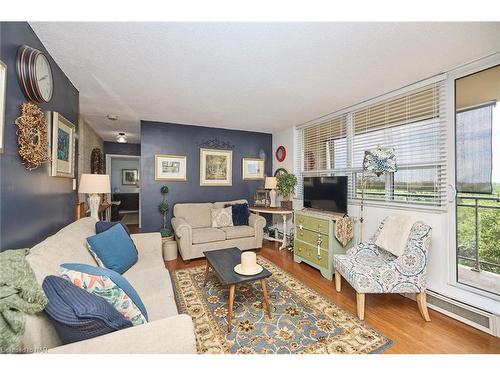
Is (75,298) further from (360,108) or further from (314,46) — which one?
(360,108)

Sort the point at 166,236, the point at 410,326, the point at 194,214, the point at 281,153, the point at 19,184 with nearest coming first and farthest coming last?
the point at 19,184, the point at 410,326, the point at 166,236, the point at 194,214, the point at 281,153

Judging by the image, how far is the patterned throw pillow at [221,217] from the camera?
3773 millimetres

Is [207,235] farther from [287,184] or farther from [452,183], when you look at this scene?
[452,183]

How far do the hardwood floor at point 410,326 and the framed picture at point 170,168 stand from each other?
2871mm

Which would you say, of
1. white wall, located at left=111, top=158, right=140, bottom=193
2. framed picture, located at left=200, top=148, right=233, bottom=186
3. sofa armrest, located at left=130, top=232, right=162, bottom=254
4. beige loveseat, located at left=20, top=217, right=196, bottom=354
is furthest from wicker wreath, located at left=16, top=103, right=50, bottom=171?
white wall, located at left=111, top=158, right=140, bottom=193

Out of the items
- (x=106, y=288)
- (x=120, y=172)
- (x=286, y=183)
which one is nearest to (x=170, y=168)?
(x=286, y=183)

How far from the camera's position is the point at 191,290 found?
241 cm

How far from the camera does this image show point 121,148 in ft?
20.0

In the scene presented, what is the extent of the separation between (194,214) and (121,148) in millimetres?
3947

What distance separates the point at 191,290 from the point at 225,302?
0.49 meters

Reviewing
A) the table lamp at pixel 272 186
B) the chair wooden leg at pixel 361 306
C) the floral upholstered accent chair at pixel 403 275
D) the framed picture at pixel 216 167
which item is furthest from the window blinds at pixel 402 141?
the framed picture at pixel 216 167

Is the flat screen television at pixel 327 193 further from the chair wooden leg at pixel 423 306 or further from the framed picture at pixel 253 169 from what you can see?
the framed picture at pixel 253 169
